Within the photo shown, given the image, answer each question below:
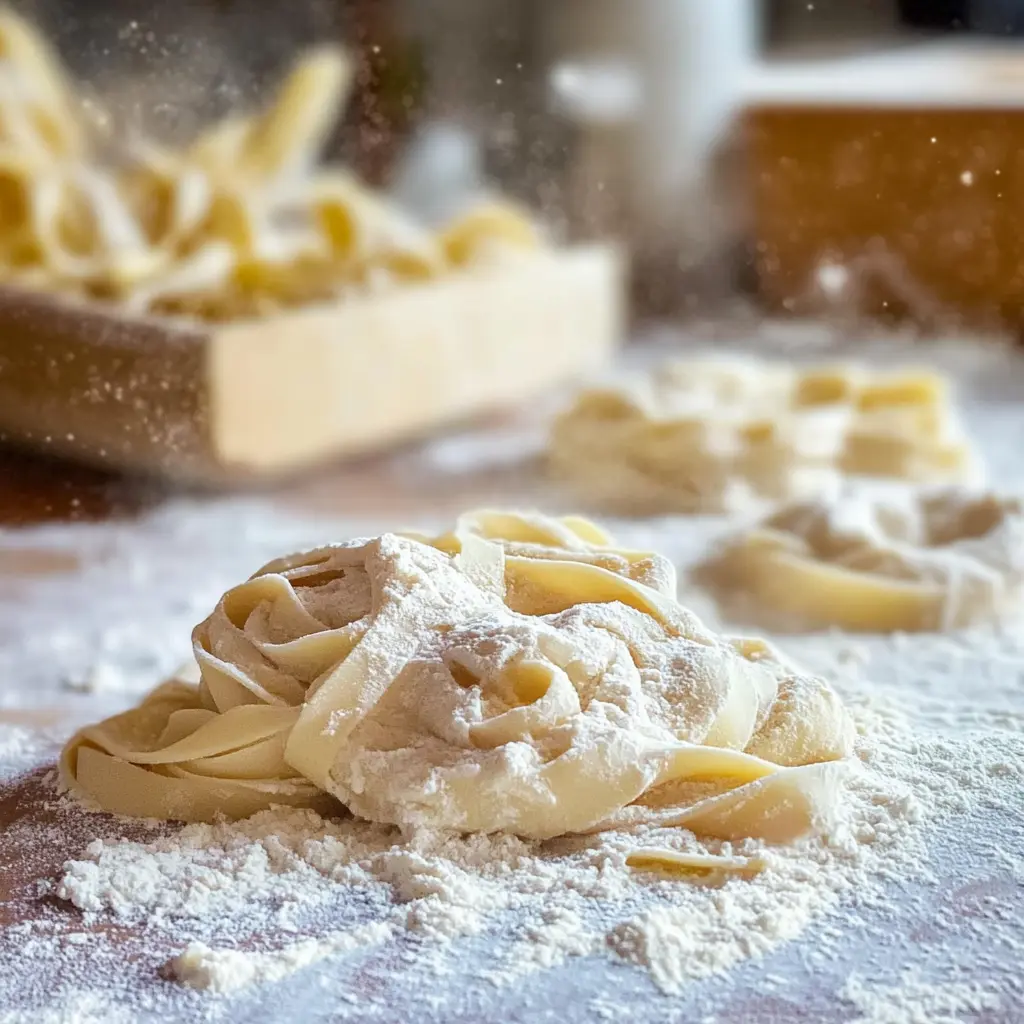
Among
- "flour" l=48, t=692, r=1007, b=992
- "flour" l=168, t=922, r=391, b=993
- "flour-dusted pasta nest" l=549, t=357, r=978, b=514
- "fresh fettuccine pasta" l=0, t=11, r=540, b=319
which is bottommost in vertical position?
"flour" l=168, t=922, r=391, b=993

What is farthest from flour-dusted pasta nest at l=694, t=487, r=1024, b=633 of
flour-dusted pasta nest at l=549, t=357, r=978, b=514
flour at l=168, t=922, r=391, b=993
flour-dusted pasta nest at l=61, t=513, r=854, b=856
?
flour at l=168, t=922, r=391, b=993

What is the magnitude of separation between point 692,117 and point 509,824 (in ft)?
7.65

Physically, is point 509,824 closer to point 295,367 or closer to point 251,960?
point 251,960

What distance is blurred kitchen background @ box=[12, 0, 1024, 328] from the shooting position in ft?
7.17

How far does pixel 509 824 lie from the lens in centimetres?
116

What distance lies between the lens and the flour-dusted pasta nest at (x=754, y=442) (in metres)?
2.31

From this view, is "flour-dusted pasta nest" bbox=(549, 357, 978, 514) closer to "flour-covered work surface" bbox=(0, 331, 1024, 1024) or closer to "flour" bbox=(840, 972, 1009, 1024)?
"flour-covered work surface" bbox=(0, 331, 1024, 1024)

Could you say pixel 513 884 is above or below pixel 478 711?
below

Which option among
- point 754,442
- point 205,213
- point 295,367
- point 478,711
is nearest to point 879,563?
point 754,442

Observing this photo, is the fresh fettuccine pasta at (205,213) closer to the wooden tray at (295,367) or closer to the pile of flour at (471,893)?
the wooden tray at (295,367)

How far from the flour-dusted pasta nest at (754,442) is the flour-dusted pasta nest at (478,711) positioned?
956 millimetres

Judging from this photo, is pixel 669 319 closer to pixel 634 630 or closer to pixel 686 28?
pixel 686 28

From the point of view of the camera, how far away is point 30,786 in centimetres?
135

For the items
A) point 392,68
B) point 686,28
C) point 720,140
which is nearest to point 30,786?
point 392,68
